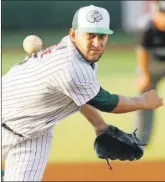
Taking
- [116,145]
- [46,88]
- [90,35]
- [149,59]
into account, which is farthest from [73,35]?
[149,59]

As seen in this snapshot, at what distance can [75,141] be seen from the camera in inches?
258

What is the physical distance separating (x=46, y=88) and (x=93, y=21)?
381mm

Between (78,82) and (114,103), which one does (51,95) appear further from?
(114,103)

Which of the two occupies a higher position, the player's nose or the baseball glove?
the player's nose

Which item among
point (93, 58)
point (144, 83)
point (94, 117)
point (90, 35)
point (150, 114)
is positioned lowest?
point (150, 114)

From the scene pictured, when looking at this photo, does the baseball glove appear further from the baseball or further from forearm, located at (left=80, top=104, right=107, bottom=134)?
the baseball

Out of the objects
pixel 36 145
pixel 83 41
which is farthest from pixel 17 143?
pixel 83 41

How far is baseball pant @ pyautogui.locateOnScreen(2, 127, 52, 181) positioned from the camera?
10.1ft

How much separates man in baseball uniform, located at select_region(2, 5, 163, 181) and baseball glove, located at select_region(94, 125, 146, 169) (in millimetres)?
312

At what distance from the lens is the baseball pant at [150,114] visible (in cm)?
620

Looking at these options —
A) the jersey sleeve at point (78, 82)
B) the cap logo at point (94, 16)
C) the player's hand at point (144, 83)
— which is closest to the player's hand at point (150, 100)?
the jersey sleeve at point (78, 82)

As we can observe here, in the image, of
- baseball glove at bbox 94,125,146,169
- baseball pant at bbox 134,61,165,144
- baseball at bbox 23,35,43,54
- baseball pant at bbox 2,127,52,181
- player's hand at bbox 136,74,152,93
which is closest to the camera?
baseball pant at bbox 2,127,52,181

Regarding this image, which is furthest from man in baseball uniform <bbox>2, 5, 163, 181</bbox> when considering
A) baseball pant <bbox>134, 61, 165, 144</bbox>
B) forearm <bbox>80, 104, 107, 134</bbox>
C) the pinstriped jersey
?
baseball pant <bbox>134, 61, 165, 144</bbox>

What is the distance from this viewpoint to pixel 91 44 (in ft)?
9.45
